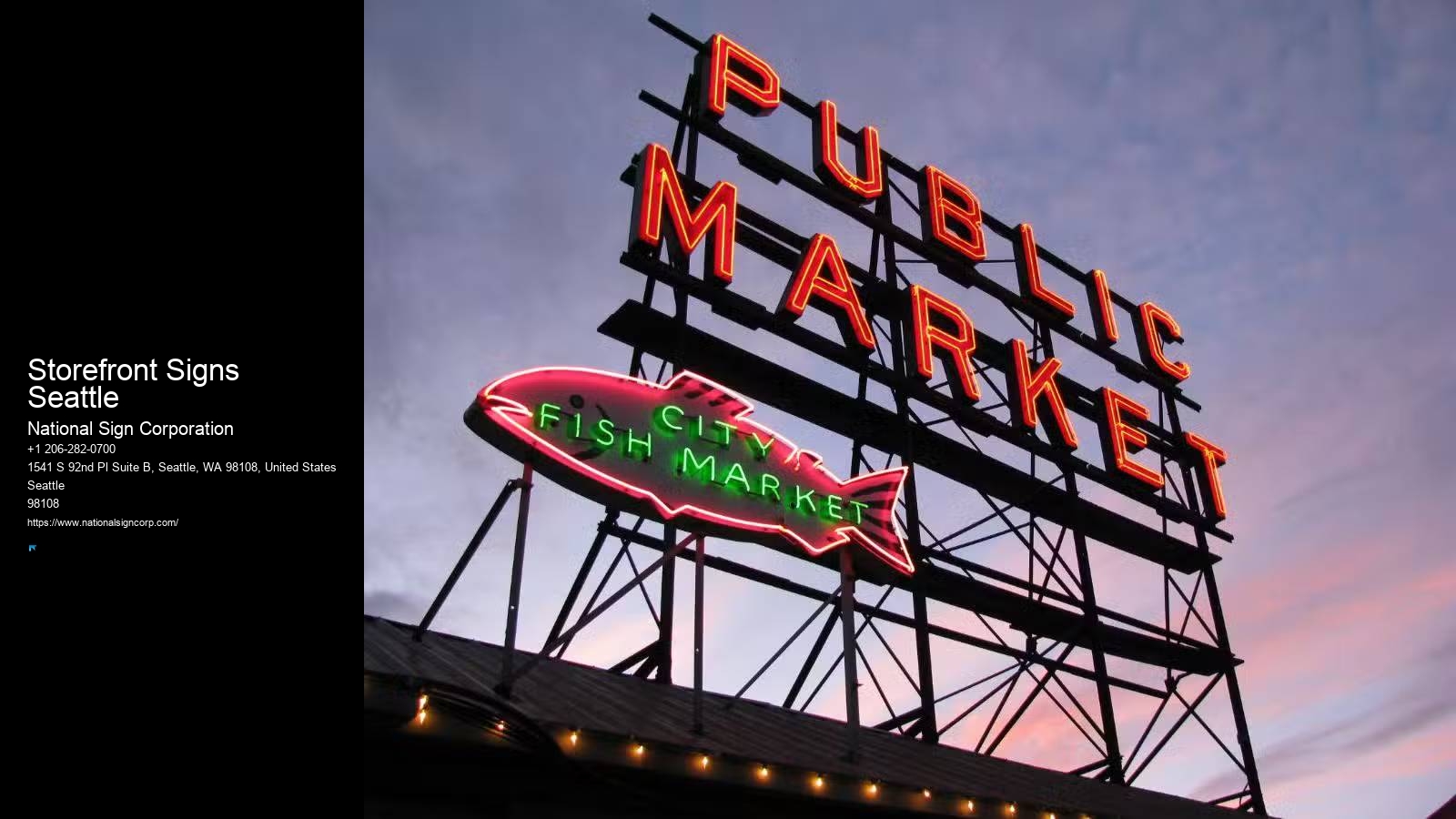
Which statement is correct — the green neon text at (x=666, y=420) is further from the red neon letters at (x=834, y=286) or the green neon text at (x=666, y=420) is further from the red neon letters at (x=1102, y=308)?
the red neon letters at (x=1102, y=308)

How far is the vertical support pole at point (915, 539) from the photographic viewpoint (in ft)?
46.3

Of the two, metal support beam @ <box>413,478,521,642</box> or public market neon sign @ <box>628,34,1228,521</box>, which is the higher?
public market neon sign @ <box>628,34,1228,521</box>

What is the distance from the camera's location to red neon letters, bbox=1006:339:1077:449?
18.5m

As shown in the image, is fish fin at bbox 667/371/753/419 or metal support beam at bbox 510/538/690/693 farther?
fish fin at bbox 667/371/753/419

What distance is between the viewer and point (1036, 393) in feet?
61.4

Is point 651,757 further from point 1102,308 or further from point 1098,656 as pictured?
point 1102,308

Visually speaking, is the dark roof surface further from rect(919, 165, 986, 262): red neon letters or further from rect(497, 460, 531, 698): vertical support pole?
rect(919, 165, 986, 262): red neon letters

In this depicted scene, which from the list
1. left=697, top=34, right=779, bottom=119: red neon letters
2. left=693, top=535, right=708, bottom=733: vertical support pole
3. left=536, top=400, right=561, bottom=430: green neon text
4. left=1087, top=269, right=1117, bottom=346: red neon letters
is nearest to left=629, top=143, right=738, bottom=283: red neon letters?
left=697, top=34, right=779, bottom=119: red neon letters

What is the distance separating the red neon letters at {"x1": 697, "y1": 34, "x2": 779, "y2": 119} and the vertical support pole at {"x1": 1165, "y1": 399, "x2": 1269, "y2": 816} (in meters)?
10.7

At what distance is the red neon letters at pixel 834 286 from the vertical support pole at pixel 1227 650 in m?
8.50

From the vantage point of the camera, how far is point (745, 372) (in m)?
15.0
